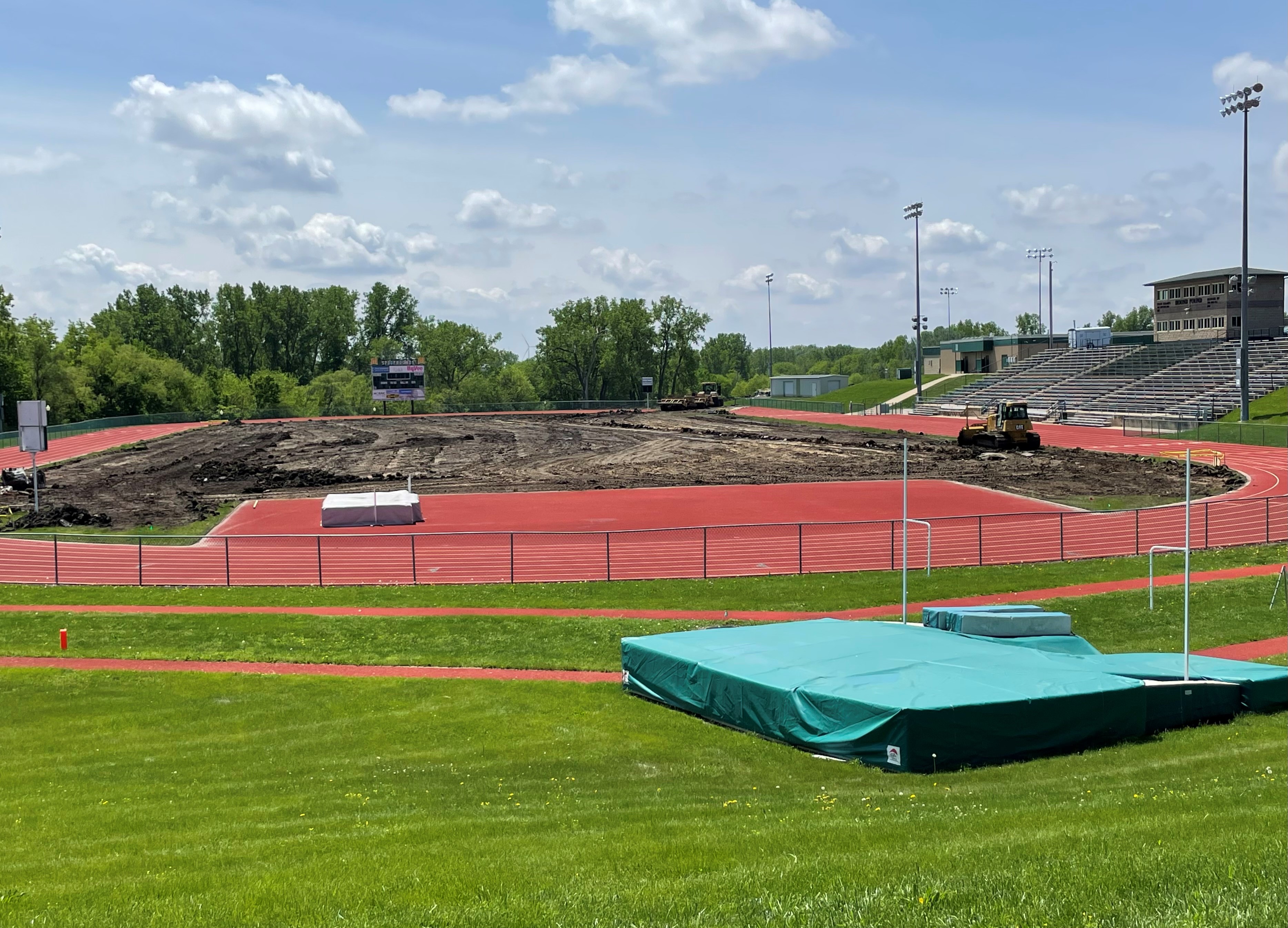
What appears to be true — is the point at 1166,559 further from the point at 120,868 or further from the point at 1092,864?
the point at 120,868

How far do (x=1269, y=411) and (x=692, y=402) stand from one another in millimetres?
66587

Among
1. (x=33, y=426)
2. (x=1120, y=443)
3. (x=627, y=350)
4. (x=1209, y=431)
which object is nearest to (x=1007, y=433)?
(x=1120, y=443)

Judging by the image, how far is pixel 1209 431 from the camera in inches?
2734

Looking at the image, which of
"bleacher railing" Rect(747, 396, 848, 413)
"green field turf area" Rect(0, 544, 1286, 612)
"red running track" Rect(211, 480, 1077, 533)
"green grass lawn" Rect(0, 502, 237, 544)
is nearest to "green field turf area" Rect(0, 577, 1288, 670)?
"green field turf area" Rect(0, 544, 1286, 612)

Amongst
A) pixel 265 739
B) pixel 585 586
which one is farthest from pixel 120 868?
pixel 585 586

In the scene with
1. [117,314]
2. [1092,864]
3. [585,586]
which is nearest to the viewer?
[1092,864]

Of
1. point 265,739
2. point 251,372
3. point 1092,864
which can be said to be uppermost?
point 251,372

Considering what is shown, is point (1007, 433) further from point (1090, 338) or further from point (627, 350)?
point (627, 350)

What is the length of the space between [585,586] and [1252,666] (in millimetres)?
17506

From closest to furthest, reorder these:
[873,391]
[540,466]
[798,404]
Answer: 1. [540,466]
2. [798,404]
3. [873,391]

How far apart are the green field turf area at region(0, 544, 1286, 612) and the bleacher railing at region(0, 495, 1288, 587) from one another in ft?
3.66

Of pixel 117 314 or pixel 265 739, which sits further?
pixel 117 314

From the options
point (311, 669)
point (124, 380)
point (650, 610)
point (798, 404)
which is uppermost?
point (124, 380)

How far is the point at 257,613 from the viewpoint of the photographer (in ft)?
90.7
